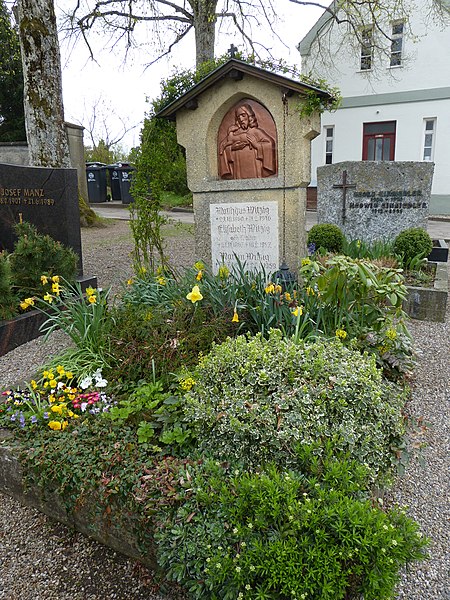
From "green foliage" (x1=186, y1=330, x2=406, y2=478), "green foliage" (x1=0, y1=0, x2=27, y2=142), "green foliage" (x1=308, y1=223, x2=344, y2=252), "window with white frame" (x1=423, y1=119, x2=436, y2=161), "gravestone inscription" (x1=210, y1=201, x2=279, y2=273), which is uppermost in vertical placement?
"green foliage" (x1=0, y1=0, x2=27, y2=142)

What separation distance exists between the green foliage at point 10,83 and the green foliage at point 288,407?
1522 centimetres

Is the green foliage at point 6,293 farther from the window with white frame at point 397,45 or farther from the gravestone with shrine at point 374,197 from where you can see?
the window with white frame at point 397,45

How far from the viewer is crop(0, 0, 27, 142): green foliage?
1416 centimetres

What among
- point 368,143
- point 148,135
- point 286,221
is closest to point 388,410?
point 286,221

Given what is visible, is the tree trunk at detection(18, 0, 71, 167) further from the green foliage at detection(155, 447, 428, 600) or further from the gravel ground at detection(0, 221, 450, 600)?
the green foliage at detection(155, 447, 428, 600)

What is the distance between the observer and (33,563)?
211 centimetres

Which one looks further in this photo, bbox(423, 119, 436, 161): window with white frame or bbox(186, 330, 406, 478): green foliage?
bbox(423, 119, 436, 161): window with white frame

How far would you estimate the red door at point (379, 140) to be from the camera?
56.5 feet

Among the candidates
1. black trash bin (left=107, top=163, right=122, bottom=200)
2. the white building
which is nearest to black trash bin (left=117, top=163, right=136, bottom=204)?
black trash bin (left=107, top=163, right=122, bottom=200)

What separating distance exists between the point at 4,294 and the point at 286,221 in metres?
2.86

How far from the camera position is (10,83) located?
573 inches

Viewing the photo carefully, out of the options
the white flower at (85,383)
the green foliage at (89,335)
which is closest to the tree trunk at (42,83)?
the green foliage at (89,335)

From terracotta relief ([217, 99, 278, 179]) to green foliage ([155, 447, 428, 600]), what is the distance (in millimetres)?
3444

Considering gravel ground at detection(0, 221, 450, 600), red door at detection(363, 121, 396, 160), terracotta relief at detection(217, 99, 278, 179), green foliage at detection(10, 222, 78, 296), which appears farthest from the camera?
red door at detection(363, 121, 396, 160)
